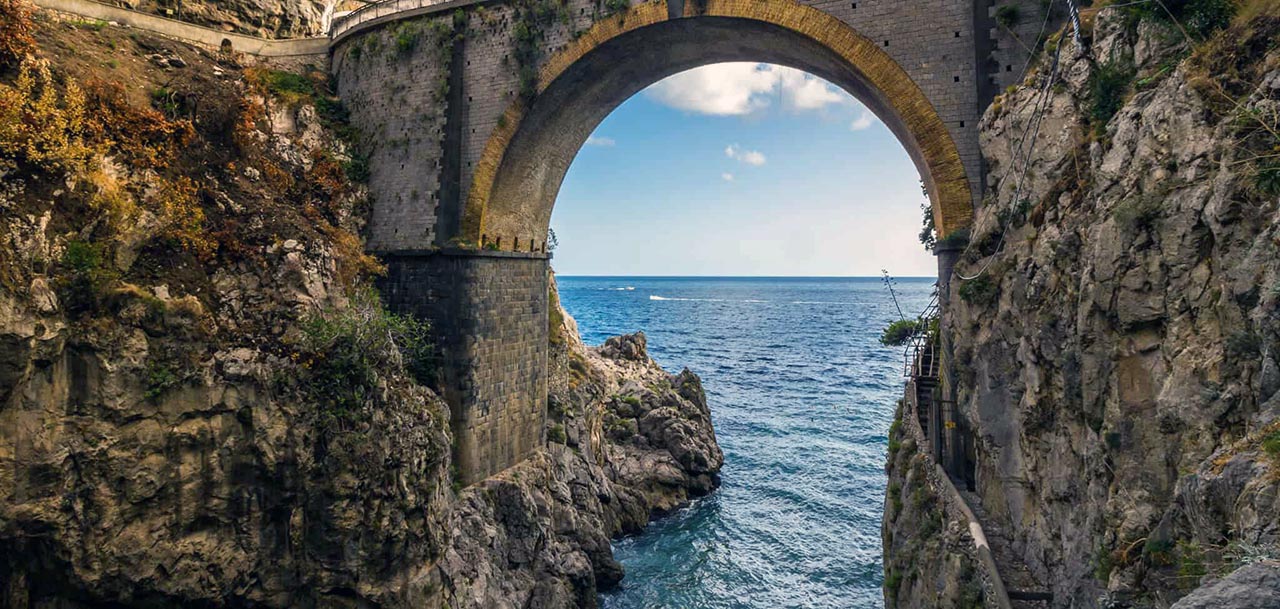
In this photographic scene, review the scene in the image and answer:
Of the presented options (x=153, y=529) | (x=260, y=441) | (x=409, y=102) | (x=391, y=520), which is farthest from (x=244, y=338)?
(x=409, y=102)

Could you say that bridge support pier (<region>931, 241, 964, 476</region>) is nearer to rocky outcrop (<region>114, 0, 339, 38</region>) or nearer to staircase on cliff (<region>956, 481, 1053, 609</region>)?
staircase on cliff (<region>956, 481, 1053, 609</region>)

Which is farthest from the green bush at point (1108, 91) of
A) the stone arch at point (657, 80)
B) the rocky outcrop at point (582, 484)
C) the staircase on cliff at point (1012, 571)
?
the rocky outcrop at point (582, 484)

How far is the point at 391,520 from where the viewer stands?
1356 cm

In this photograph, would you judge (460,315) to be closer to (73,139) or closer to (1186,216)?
(73,139)

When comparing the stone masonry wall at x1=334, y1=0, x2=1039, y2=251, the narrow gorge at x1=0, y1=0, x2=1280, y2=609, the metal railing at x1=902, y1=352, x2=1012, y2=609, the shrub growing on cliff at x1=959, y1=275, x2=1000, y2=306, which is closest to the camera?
the narrow gorge at x1=0, y1=0, x2=1280, y2=609

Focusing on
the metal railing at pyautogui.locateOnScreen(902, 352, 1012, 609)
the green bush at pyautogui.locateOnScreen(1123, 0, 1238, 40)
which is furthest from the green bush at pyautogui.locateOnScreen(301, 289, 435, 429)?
the green bush at pyautogui.locateOnScreen(1123, 0, 1238, 40)

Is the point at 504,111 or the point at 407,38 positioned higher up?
the point at 407,38

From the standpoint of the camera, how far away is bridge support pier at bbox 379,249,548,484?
1692cm

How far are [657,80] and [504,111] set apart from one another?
4.80 meters

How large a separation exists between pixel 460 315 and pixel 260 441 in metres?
5.77

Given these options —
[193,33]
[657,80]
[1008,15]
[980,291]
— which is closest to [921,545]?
[980,291]

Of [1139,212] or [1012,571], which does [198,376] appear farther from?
[1139,212]

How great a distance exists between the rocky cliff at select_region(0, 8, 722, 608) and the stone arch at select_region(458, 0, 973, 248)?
183 inches

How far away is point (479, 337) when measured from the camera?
1720 cm
